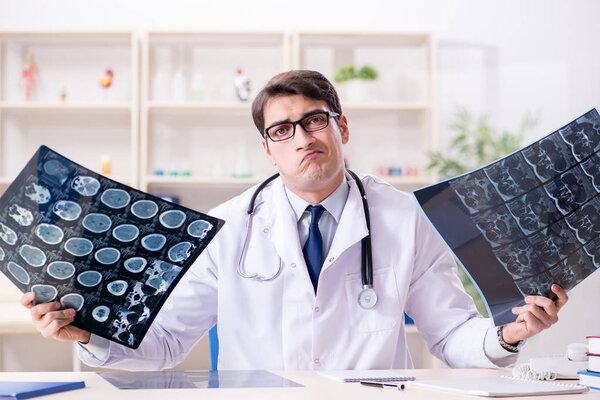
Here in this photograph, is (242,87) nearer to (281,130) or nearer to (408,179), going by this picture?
(408,179)

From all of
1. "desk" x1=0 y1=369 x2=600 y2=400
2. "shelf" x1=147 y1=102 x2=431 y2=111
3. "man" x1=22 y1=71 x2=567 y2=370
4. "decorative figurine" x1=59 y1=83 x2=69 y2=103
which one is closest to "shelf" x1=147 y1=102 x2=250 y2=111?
"shelf" x1=147 y1=102 x2=431 y2=111

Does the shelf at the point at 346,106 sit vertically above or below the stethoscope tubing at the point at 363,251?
above

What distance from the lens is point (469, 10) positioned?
161 inches

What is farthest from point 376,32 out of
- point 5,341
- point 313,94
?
point 5,341

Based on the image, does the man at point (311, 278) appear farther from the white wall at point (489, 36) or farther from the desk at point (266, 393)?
the white wall at point (489, 36)

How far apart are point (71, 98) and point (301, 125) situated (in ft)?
8.97

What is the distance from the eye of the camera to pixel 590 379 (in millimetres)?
1229

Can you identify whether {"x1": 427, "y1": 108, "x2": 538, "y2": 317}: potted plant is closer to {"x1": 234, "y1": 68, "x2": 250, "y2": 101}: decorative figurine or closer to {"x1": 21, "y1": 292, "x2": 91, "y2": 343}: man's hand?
{"x1": 234, "y1": 68, "x2": 250, "y2": 101}: decorative figurine

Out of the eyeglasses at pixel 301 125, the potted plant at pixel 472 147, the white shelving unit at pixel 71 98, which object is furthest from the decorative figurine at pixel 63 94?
the eyeglasses at pixel 301 125

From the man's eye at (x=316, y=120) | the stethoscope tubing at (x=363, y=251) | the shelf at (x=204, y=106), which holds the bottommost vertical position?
the stethoscope tubing at (x=363, y=251)

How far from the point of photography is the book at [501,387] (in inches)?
44.8

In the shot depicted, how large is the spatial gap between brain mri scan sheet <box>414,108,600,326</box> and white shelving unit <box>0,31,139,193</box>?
3.02 m

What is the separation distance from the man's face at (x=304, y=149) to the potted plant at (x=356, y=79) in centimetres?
213

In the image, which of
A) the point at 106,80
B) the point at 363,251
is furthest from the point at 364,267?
the point at 106,80
